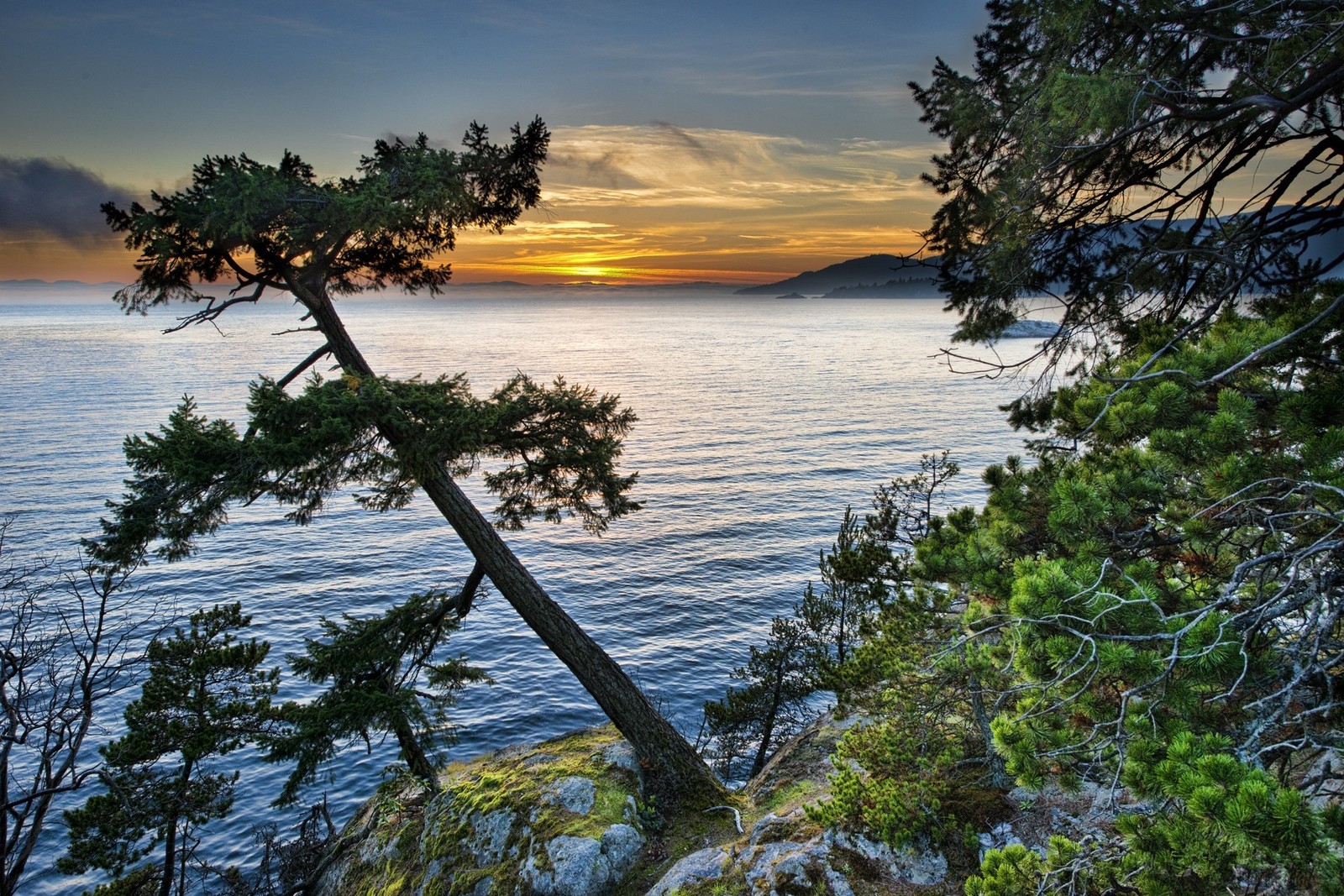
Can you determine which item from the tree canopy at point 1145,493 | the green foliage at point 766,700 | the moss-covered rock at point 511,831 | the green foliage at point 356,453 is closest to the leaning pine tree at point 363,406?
the green foliage at point 356,453

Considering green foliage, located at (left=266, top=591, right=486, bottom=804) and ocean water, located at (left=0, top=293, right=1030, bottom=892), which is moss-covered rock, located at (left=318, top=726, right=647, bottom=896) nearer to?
green foliage, located at (left=266, top=591, right=486, bottom=804)

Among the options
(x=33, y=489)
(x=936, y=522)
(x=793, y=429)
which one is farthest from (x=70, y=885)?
(x=793, y=429)

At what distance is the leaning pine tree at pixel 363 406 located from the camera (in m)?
7.83

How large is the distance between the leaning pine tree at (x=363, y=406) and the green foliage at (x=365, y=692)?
4.46 feet

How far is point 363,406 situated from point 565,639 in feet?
16.1

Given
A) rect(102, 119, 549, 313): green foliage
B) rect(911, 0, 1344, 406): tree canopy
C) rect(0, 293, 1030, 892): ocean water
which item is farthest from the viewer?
rect(0, 293, 1030, 892): ocean water

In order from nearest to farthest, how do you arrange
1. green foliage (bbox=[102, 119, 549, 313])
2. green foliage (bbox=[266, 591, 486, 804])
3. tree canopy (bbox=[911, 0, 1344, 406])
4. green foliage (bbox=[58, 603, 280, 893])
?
1. tree canopy (bbox=[911, 0, 1344, 406])
2. green foliage (bbox=[102, 119, 549, 313])
3. green foliage (bbox=[266, 591, 486, 804])
4. green foliage (bbox=[58, 603, 280, 893])

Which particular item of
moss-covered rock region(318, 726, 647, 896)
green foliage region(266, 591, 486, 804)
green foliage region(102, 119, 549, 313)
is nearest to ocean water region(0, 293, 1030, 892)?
green foliage region(102, 119, 549, 313)

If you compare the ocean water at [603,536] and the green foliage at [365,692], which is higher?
the green foliage at [365,692]

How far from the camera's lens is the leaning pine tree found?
7828 millimetres

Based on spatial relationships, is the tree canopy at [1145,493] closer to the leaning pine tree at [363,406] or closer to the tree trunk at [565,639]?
the tree trunk at [565,639]

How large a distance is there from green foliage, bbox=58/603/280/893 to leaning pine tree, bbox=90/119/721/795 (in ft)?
7.41

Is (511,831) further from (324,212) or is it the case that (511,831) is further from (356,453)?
(324,212)

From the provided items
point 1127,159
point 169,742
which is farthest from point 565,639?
point 1127,159
